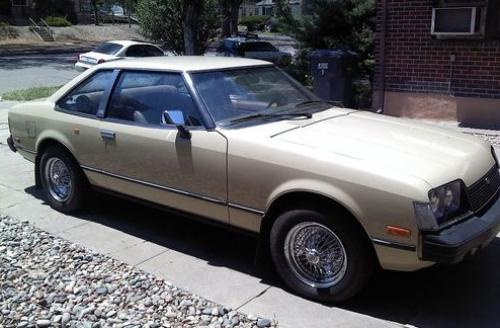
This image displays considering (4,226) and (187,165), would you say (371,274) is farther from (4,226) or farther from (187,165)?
(4,226)

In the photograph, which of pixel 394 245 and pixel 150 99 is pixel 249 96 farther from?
pixel 394 245

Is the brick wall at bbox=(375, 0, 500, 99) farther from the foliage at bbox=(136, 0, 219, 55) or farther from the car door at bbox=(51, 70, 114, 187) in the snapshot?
the foliage at bbox=(136, 0, 219, 55)

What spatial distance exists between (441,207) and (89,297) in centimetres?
233

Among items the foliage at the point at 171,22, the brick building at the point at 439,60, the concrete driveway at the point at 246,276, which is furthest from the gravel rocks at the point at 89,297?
the foliage at the point at 171,22

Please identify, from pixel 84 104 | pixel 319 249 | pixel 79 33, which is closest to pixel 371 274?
pixel 319 249

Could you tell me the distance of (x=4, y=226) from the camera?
5090 millimetres

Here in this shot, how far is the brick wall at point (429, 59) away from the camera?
886 centimetres

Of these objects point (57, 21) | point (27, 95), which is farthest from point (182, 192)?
point (57, 21)

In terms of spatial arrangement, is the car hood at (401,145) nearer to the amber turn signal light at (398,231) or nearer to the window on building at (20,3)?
the amber turn signal light at (398,231)

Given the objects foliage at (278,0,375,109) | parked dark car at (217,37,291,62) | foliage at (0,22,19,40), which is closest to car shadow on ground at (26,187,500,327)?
foliage at (278,0,375,109)

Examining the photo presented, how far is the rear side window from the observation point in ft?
58.9

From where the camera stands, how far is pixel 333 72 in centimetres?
1020

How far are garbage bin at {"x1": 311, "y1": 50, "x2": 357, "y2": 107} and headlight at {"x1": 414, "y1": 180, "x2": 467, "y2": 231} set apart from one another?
6.89 m

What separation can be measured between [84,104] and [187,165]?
5.04 feet
